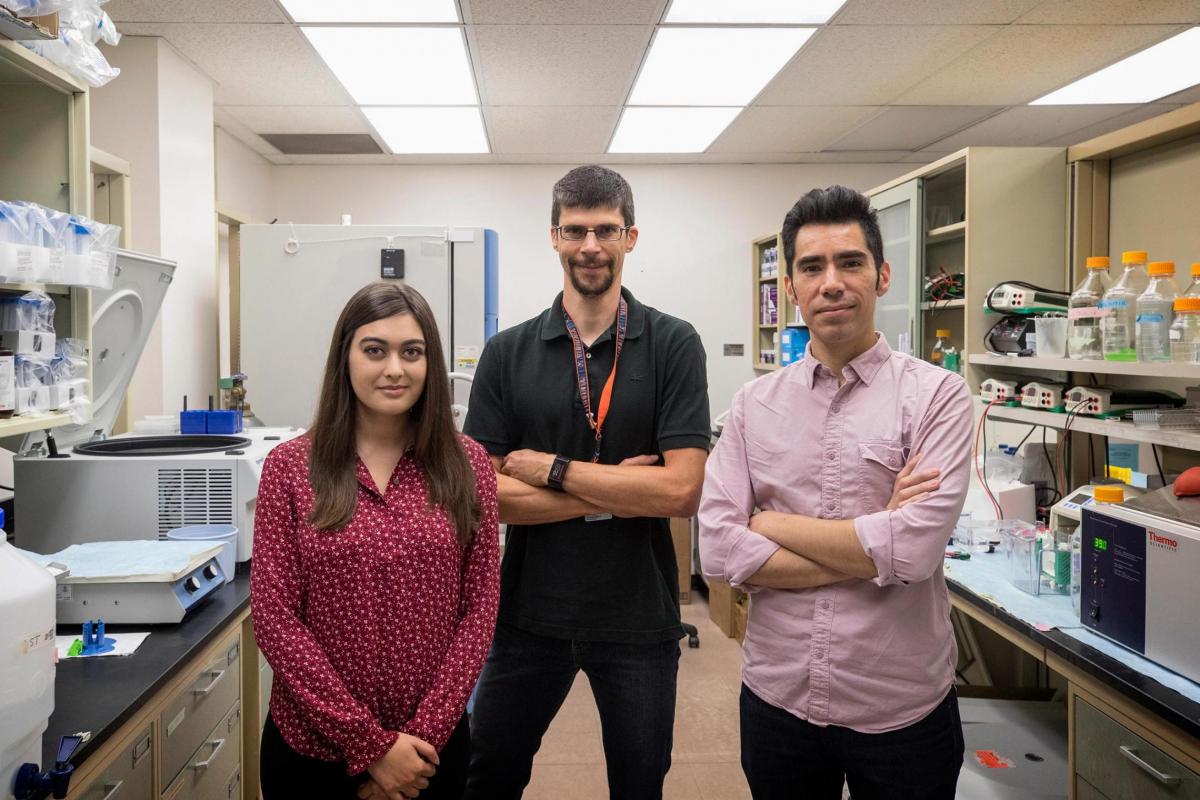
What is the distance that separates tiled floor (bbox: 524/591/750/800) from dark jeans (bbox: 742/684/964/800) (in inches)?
50.6

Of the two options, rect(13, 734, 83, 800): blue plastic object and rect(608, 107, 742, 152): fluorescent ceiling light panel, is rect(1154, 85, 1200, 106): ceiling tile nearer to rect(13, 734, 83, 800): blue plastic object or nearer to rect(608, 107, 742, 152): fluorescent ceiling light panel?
rect(608, 107, 742, 152): fluorescent ceiling light panel

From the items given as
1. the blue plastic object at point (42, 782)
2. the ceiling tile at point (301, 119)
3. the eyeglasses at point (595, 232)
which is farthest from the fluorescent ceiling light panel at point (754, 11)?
the blue plastic object at point (42, 782)

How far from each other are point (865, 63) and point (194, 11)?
2.65 meters

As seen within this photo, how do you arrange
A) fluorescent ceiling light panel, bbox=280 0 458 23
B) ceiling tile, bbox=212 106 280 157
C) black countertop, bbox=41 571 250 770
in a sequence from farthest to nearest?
ceiling tile, bbox=212 106 280 157 < fluorescent ceiling light panel, bbox=280 0 458 23 < black countertop, bbox=41 571 250 770

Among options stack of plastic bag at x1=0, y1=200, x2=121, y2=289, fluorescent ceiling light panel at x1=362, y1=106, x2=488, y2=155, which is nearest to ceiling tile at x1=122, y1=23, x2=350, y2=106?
fluorescent ceiling light panel at x1=362, y1=106, x2=488, y2=155

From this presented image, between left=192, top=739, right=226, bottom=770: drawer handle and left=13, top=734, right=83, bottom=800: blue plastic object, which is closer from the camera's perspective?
left=13, top=734, right=83, bottom=800: blue plastic object

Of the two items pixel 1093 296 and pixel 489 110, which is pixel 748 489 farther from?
pixel 489 110

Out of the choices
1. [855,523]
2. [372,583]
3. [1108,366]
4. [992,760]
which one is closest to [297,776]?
[372,583]

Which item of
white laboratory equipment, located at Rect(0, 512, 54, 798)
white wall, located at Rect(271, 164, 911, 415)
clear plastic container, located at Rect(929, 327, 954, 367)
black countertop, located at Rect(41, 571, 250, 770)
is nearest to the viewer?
white laboratory equipment, located at Rect(0, 512, 54, 798)

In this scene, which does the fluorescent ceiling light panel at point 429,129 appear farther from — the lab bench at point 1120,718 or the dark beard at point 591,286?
the lab bench at point 1120,718

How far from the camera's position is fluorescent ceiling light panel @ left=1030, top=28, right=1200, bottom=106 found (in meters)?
3.41

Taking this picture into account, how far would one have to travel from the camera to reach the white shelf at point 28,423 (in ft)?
5.00

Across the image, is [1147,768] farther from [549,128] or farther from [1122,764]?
[549,128]

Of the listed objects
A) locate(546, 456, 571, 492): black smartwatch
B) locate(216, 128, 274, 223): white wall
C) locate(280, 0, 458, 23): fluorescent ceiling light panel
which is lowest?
locate(546, 456, 571, 492): black smartwatch
